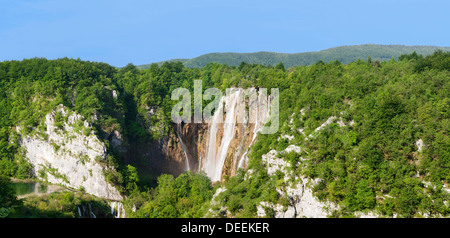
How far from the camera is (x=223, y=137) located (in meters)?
57.5

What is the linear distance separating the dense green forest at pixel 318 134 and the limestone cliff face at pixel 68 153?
61.9 inches

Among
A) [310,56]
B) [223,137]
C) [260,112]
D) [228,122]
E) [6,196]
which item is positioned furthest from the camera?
[310,56]

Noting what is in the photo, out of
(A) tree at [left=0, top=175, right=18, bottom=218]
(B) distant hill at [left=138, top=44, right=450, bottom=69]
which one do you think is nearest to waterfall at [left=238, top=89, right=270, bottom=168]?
(A) tree at [left=0, top=175, right=18, bottom=218]

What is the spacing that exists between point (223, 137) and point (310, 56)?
11897 centimetres

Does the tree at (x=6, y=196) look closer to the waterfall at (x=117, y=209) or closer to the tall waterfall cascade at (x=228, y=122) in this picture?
the waterfall at (x=117, y=209)

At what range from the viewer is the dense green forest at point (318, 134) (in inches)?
1324

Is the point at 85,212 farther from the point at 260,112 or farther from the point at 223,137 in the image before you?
the point at 260,112

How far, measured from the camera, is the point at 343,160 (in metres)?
37.5

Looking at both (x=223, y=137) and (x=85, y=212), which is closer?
(x=85, y=212)

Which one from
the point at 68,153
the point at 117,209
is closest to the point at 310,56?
the point at 68,153
